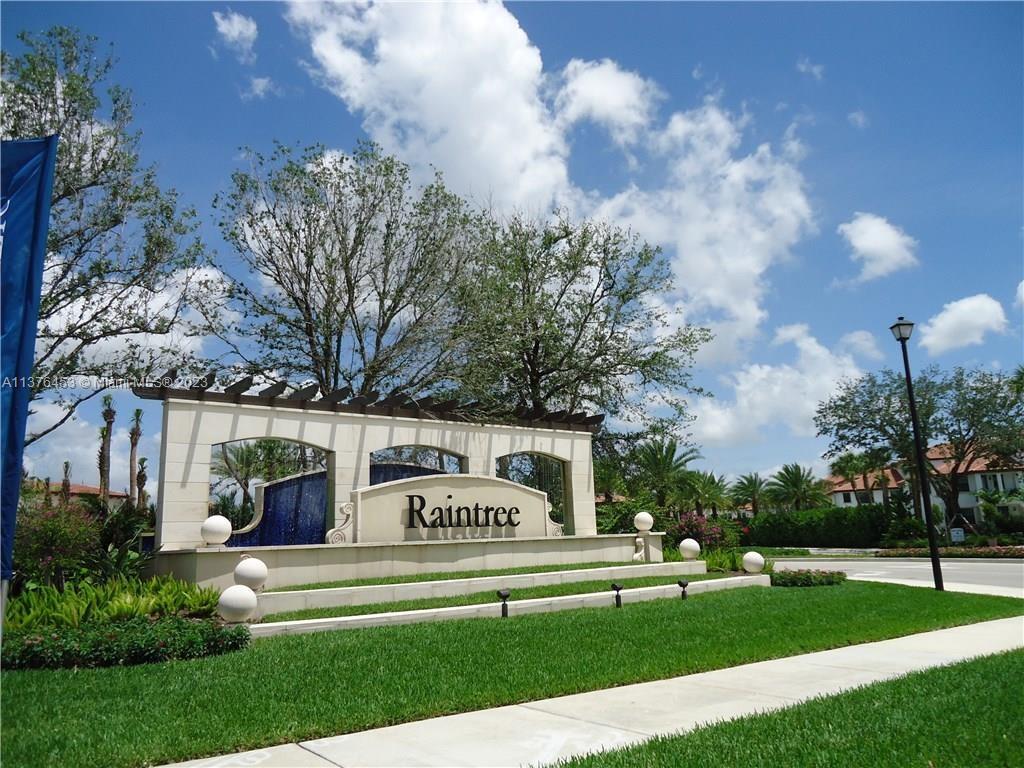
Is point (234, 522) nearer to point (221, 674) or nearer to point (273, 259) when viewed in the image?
point (273, 259)

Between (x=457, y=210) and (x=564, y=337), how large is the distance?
8029mm

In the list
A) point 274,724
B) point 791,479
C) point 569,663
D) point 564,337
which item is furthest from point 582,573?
point 791,479

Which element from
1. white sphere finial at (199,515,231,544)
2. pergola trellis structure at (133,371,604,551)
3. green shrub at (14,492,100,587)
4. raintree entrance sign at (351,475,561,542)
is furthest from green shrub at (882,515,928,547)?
green shrub at (14,492,100,587)

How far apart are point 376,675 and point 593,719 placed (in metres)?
2.53

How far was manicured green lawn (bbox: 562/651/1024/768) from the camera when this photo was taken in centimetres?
485

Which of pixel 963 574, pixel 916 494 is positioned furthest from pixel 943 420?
pixel 963 574

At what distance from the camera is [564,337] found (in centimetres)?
3006

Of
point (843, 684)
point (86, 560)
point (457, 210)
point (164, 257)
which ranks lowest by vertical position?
point (843, 684)

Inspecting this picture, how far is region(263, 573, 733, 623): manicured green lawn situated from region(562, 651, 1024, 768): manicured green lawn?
288 inches

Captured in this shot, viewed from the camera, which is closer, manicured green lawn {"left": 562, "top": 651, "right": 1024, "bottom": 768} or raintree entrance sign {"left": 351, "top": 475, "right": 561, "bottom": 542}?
manicured green lawn {"left": 562, "top": 651, "right": 1024, "bottom": 768}

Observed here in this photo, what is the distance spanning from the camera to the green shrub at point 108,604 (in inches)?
389

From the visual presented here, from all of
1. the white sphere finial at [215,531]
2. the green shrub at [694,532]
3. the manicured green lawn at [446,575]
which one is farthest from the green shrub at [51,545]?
the green shrub at [694,532]

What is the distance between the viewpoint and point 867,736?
17.5ft

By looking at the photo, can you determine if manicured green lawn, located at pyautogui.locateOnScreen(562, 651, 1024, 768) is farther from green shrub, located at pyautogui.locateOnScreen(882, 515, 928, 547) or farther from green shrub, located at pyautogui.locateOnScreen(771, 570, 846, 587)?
green shrub, located at pyautogui.locateOnScreen(882, 515, 928, 547)
